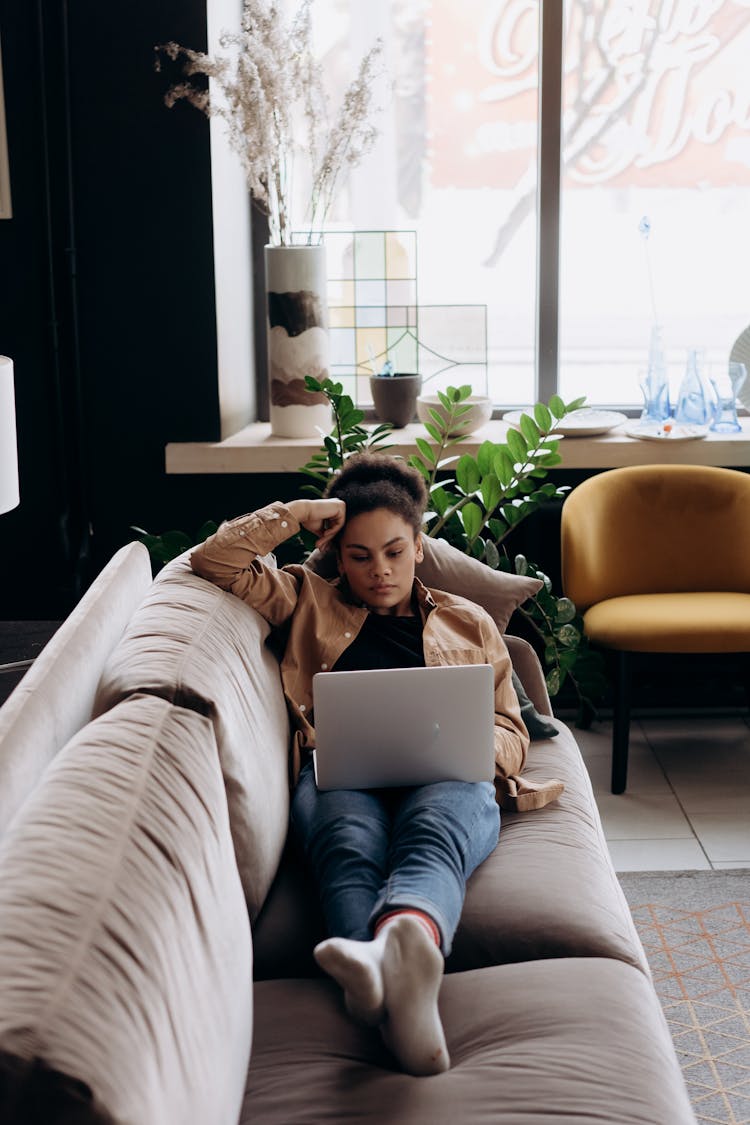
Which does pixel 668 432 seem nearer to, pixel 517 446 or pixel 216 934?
pixel 517 446

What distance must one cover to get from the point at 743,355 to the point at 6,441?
2.25m

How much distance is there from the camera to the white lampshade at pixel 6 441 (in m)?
2.64

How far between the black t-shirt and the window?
73.8 inches

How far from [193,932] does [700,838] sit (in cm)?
204

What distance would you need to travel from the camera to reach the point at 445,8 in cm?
387

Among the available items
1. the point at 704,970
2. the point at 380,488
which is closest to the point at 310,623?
the point at 380,488

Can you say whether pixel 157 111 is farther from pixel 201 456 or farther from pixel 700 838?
pixel 700 838

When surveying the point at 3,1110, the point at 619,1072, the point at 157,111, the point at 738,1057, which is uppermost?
the point at 157,111

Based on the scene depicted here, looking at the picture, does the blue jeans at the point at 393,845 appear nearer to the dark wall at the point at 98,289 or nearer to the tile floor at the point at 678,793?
the tile floor at the point at 678,793

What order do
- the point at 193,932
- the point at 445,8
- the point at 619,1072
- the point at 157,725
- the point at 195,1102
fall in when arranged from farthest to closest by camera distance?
the point at 445,8 < the point at 157,725 < the point at 619,1072 < the point at 193,932 < the point at 195,1102

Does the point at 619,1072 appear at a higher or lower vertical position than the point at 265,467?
lower

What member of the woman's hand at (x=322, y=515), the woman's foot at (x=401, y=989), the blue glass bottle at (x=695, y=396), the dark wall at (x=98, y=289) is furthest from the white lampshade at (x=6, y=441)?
the blue glass bottle at (x=695, y=396)

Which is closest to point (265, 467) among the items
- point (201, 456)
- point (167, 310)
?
point (201, 456)

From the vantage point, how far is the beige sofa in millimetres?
1048
